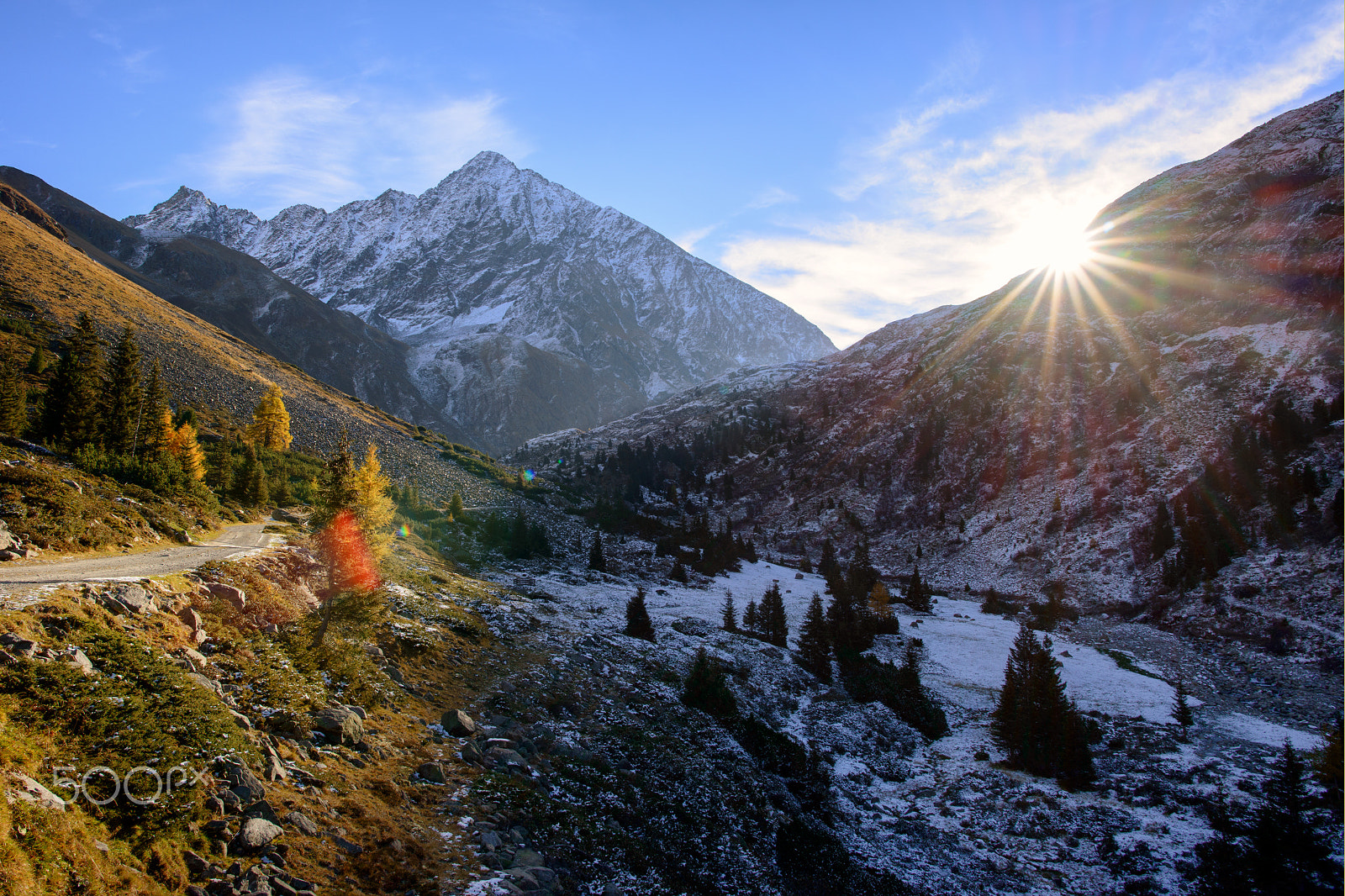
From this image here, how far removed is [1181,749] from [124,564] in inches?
1627

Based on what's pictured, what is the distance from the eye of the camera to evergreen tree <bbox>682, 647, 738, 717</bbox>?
90.8ft

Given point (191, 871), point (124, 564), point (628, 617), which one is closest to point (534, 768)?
point (191, 871)

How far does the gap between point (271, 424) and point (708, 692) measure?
2490 inches

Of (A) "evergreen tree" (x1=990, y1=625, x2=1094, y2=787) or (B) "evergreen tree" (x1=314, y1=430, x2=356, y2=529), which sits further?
(A) "evergreen tree" (x1=990, y1=625, x2=1094, y2=787)

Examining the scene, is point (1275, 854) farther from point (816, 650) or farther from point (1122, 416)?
point (1122, 416)

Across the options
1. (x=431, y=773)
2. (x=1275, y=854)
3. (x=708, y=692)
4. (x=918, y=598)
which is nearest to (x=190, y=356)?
(x=708, y=692)

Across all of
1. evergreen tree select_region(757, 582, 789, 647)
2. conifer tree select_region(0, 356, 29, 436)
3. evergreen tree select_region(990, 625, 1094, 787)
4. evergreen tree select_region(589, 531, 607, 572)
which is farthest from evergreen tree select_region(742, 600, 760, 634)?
conifer tree select_region(0, 356, 29, 436)

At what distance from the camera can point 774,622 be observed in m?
43.1

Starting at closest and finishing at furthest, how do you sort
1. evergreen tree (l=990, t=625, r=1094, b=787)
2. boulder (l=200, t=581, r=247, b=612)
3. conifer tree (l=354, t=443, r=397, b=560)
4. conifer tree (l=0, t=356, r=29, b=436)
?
boulder (l=200, t=581, r=247, b=612) → conifer tree (l=354, t=443, r=397, b=560) → evergreen tree (l=990, t=625, r=1094, b=787) → conifer tree (l=0, t=356, r=29, b=436)

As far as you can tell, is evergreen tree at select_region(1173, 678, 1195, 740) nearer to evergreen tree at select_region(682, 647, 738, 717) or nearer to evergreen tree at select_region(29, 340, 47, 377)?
evergreen tree at select_region(682, 647, 738, 717)

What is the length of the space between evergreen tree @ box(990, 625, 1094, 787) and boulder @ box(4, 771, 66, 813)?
98.4 ft

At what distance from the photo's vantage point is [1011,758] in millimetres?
26203

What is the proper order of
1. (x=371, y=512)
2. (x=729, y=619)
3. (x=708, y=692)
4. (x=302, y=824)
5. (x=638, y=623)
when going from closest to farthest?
(x=302, y=824) → (x=371, y=512) → (x=708, y=692) → (x=638, y=623) → (x=729, y=619)

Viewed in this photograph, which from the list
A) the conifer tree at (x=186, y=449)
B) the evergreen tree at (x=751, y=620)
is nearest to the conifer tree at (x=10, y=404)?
the conifer tree at (x=186, y=449)
